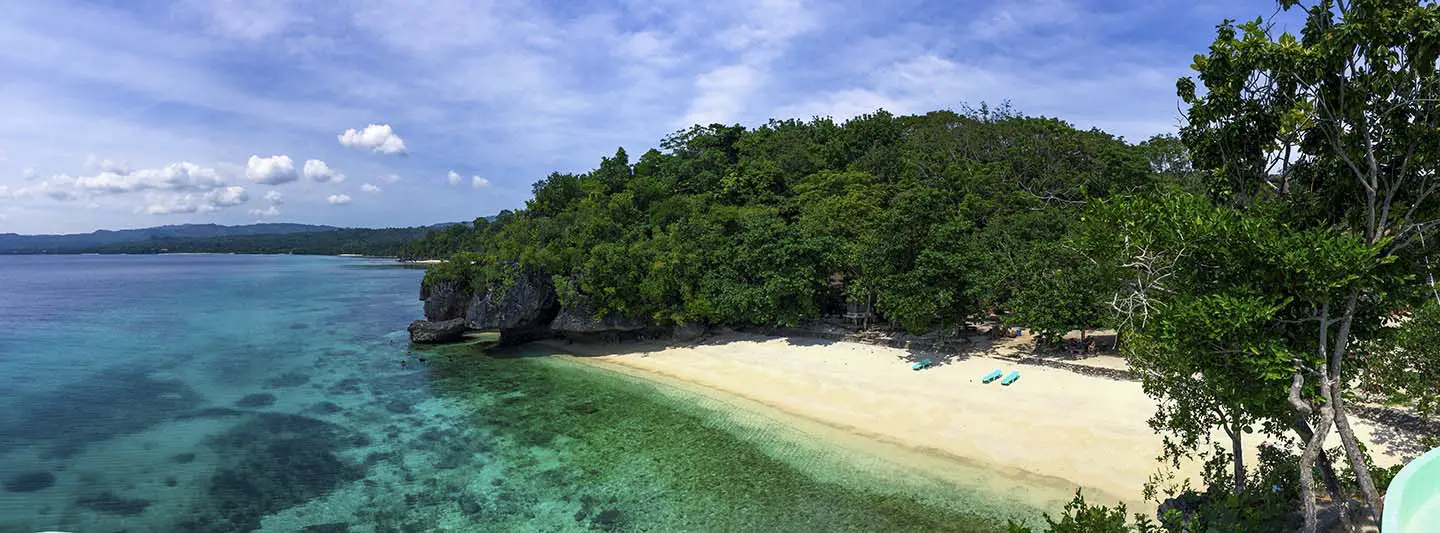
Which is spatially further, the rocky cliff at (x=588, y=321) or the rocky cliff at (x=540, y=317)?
the rocky cliff at (x=540, y=317)

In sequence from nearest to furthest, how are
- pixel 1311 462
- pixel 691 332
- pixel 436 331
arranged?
pixel 1311 462, pixel 691 332, pixel 436 331

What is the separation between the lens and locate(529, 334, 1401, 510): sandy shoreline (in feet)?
51.5

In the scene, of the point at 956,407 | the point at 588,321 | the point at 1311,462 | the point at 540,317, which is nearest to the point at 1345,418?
the point at 1311,462

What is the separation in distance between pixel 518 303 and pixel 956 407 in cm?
2259

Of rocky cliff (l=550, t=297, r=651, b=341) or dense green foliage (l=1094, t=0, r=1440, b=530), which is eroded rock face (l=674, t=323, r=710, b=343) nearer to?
rocky cliff (l=550, t=297, r=651, b=341)

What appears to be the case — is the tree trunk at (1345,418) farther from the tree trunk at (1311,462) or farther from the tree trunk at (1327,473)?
the tree trunk at (1327,473)

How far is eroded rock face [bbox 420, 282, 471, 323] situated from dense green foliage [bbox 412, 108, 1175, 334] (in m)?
1.10

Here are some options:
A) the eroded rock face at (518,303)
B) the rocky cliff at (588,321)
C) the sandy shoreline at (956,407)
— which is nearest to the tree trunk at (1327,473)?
the sandy shoreline at (956,407)

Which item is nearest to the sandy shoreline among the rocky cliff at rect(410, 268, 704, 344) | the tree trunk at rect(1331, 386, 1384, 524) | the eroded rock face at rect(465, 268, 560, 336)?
the rocky cliff at rect(410, 268, 704, 344)

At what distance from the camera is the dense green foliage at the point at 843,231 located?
25812 mm

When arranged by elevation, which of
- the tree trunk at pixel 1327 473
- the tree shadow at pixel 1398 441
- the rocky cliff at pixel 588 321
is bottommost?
the tree shadow at pixel 1398 441

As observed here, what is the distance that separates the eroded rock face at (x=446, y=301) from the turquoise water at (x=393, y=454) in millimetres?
3089

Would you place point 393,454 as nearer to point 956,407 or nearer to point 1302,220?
point 956,407

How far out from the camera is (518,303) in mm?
32875
